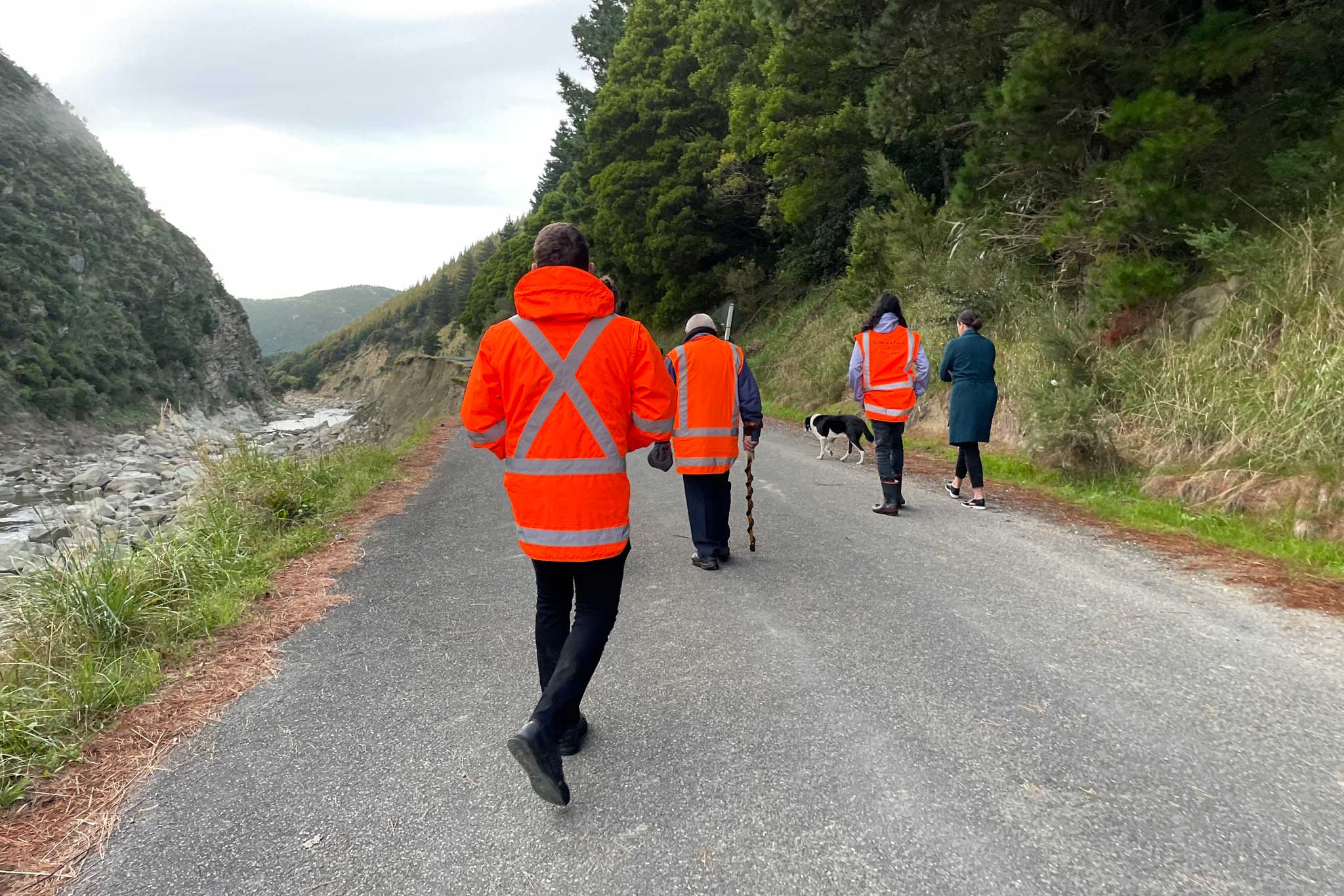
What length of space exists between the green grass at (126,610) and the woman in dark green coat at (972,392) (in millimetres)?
6498

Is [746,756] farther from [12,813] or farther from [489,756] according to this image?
[12,813]

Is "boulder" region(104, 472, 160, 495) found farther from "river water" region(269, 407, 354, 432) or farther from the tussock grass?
"river water" region(269, 407, 354, 432)

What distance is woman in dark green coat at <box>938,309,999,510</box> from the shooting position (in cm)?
781

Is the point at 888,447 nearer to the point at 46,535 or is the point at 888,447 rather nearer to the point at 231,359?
the point at 46,535

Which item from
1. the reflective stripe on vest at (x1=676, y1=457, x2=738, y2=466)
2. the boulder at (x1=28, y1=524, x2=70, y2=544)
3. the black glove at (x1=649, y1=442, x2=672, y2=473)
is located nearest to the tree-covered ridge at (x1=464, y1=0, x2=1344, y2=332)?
the reflective stripe on vest at (x1=676, y1=457, x2=738, y2=466)

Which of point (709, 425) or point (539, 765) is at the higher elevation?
point (709, 425)

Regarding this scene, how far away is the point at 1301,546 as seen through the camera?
556cm

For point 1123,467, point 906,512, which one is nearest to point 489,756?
point 906,512

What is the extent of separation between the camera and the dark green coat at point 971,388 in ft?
25.6

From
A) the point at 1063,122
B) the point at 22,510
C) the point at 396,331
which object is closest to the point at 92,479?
the point at 22,510

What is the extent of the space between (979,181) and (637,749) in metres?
11.5

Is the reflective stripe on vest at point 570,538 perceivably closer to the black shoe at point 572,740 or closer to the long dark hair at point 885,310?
the black shoe at point 572,740

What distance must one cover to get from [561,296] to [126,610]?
3905 mm

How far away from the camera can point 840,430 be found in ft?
39.5
